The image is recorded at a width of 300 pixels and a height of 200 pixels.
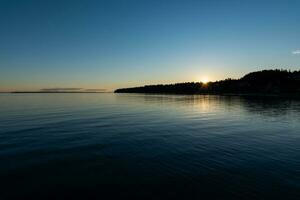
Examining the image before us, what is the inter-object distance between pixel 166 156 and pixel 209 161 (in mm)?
3979

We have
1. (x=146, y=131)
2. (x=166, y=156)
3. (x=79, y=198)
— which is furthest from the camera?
(x=146, y=131)

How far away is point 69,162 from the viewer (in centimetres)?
1933

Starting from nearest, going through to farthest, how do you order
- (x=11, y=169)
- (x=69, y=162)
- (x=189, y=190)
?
(x=189, y=190) < (x=11, y=169) < (x=69, y=162)

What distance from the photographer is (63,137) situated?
29.1m

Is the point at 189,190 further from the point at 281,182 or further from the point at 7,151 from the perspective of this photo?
the point at 7,151

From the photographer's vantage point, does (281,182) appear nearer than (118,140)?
Yes

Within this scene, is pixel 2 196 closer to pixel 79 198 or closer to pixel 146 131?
pixel 79 198

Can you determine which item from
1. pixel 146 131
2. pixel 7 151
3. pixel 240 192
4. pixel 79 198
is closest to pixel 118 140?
pixel 146 131

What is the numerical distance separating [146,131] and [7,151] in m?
18.0

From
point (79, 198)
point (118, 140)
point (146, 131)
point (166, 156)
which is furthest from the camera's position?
point (146, 131)

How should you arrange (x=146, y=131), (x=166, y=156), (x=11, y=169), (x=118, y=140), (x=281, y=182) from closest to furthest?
(x=281, y=182), (x=11, y=169), (x=166, y=156), (x=118, y=140), (x=146, y=131)

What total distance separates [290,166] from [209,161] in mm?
6391

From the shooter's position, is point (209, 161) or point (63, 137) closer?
point (209, 161)

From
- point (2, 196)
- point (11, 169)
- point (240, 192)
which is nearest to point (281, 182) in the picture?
point (240, 192)
